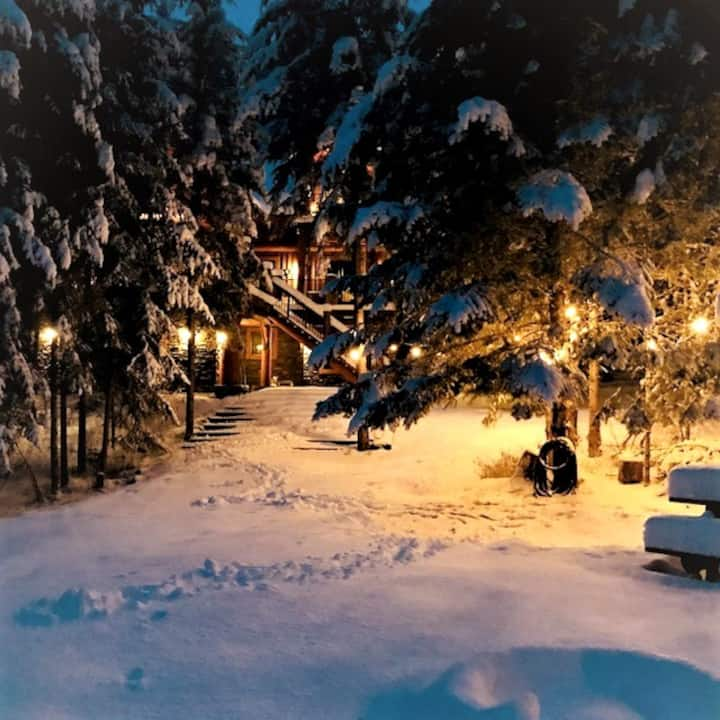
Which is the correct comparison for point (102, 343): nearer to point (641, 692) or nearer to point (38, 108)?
point (38, 108)

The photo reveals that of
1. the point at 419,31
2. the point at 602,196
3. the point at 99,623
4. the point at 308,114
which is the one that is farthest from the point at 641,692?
the point at 308,114

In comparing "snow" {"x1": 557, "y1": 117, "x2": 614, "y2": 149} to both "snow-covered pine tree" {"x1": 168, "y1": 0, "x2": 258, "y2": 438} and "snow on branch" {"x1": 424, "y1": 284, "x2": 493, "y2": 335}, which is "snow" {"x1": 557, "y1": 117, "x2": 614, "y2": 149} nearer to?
"snow on branch" {"x1": 424, "y1": 284, "x2": 493, "y2": 335}

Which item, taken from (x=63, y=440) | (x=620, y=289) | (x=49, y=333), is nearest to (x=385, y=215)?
(x=620, y=289)

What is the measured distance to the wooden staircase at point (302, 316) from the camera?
2461cm

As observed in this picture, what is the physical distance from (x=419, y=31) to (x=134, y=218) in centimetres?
840

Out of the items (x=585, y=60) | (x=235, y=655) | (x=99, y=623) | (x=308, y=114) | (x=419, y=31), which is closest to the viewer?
(x=235, y=655)

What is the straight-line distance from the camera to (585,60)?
9.30 metres

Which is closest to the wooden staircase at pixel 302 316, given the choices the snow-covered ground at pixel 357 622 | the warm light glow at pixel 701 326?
the warm light glow at pixel 701 326

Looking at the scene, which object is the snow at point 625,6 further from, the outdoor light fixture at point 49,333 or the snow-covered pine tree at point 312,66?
the outdoor light fixture at point 49,333

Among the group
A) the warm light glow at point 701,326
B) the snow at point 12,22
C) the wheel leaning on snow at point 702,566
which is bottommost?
the wheel leaning on snow at point 702,566

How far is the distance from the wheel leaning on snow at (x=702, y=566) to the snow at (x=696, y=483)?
461 millimetres

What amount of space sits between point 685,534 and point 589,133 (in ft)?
16.8

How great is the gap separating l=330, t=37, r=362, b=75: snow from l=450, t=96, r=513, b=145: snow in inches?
274

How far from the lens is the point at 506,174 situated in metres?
9.31
